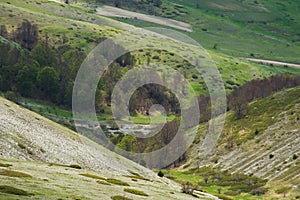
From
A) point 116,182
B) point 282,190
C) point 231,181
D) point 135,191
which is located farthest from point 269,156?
point 135,191

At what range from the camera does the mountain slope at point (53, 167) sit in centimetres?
5578

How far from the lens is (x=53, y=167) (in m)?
71.1

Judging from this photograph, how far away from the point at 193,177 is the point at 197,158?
26.3 meters

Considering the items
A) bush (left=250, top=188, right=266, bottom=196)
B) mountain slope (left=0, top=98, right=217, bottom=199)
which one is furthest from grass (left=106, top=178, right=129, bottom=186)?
bush (left=250, top=188, right=266, bottom=196)

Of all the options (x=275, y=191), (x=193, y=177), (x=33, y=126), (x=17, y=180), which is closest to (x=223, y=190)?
(x=275, y=191)

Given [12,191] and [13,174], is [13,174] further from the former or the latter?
[12,191]

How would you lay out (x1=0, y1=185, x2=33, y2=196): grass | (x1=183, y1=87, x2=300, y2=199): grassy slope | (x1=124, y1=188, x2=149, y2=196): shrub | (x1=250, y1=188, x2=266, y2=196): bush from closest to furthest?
(x1=0, y1=185, x2=33, y2=196): grass < (x1=124, y1=188, x2=149, y2=196): shrub < (x1=250, y1=188, x2=266, y2=196): bush < (x1=183, y1=87, x2=300, y2=199): grassy slope

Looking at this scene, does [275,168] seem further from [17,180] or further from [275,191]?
[17,180]

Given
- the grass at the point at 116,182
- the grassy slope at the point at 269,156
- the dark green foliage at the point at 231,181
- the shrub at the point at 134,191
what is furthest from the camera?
the grassy slope at the point at 269,156

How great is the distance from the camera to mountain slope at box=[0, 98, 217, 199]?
55.8 meters

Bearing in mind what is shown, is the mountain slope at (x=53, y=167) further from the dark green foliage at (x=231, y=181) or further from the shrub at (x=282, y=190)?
the dark green foliage at (x=231, y=181)

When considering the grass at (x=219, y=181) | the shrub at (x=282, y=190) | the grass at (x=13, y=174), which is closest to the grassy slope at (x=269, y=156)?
the shrub at (x=282, y=190)

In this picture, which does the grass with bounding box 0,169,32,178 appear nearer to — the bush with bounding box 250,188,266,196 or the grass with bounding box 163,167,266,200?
the grass with bounding box 163,167,266,200

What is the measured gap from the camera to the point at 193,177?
174 meters
